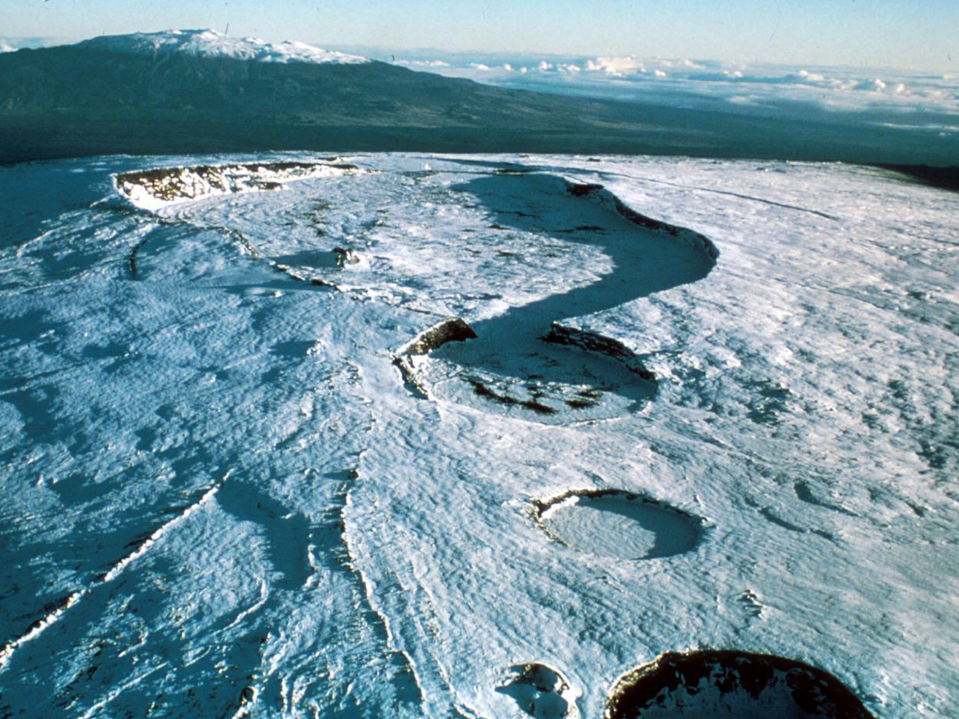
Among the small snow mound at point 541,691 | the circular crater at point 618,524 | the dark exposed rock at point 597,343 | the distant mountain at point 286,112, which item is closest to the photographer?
the small snow mound at point 541,691

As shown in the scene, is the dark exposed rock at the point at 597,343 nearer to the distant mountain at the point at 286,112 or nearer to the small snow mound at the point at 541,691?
the small snow mound at the point at 541,691

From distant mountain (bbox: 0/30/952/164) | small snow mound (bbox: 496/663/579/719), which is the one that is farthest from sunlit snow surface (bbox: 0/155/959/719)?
distant mountain (bbox: 0/30/952/164)

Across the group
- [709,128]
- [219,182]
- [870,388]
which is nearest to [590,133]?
[709,128]

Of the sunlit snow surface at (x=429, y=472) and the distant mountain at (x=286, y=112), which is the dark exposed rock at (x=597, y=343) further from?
the distant mountain at (x=286, y=112)

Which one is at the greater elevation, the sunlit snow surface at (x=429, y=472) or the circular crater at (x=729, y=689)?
the sunlit snow surface at (x=429, y=472)

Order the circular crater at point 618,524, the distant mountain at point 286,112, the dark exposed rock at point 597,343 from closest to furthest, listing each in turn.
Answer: the circular crater at point 618,524
the dark exposed rock at point 597,343
the distant mountain at point 286,112

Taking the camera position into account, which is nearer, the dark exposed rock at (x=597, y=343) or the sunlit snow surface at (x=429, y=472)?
the sunlit snow surface at (x=429, y=472)

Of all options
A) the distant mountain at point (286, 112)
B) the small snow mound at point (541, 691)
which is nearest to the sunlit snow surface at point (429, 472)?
the small snow mound at point (541, 691)
